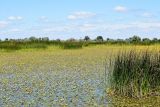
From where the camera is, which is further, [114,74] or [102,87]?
[102,87]

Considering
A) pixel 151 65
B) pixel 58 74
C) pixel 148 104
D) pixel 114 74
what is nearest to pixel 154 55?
pixel 151 65

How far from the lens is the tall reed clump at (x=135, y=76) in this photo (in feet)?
32.7

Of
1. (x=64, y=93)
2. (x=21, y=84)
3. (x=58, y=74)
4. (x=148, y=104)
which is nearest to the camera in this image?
(x=148, y=104)

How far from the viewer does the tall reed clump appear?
997 cm

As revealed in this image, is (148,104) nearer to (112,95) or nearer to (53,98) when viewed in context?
(112,95)

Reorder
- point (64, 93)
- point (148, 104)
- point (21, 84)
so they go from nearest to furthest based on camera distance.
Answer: point (148, 104) → point (64, 93) → point (21, 84)

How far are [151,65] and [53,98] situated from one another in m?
2.50

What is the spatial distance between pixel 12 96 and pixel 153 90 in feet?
11.3

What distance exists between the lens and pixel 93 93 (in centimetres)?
1053

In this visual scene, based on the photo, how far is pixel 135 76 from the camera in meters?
10.0

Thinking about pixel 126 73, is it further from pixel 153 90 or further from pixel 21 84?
pixel 21 84

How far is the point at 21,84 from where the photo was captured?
40.8 ft

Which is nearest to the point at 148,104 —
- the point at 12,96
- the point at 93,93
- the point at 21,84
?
the point at 93,93

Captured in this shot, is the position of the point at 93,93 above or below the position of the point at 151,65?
below
